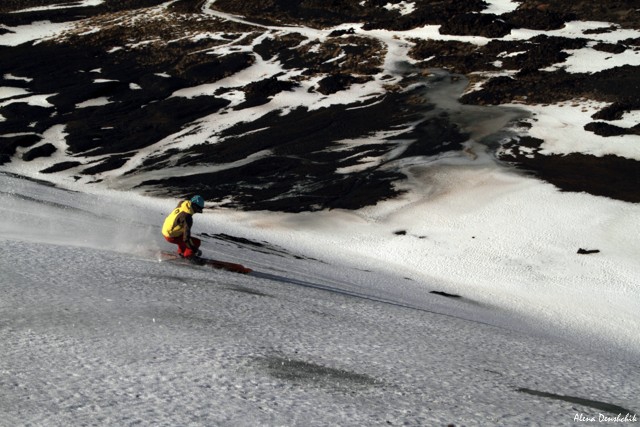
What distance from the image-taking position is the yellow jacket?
17672 millimetres

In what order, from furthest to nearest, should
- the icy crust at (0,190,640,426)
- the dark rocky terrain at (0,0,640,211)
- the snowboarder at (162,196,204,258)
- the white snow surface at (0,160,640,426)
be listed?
the dark rocky terrain at (0,0,640,211) → the snowboarder at (162,196,204,258) → the white snow surface at (0,160,640,426) → the icy crust at (0,190,640,426)

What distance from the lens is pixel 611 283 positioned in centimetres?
2422

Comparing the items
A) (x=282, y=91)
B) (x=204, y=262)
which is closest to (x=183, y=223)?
(x=204, y=262)

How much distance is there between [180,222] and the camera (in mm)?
17719

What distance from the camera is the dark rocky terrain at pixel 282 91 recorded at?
3559 centimetres

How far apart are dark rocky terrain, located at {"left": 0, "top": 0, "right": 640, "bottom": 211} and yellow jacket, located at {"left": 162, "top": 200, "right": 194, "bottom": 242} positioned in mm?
15140

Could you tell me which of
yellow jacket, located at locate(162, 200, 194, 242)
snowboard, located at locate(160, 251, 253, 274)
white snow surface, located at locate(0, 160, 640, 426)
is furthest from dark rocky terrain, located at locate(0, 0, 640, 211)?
yellow jacket, located at locate(162, 200, 194, 242)

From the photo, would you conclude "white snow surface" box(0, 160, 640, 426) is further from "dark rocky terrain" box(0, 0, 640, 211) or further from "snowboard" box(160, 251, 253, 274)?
"dark rocky terrain" box(0, 0, 640, 211)

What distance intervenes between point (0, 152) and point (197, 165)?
11.9 m

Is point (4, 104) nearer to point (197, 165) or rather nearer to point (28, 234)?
point (197, 165)

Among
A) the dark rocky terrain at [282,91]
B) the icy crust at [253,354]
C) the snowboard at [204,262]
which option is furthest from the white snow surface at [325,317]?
the dark rocky terrain at [282,91]

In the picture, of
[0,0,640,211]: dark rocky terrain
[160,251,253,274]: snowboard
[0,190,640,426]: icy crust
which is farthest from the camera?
[0,0,640,211]: dark rocky terrain

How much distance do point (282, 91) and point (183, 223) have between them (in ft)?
101

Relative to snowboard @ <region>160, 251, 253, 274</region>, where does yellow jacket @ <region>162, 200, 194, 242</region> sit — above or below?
above
